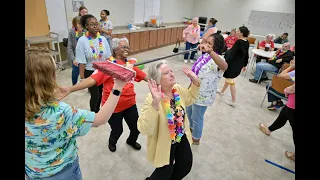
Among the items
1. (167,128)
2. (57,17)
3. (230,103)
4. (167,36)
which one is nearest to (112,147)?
(167,128)

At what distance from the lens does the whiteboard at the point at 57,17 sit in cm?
450

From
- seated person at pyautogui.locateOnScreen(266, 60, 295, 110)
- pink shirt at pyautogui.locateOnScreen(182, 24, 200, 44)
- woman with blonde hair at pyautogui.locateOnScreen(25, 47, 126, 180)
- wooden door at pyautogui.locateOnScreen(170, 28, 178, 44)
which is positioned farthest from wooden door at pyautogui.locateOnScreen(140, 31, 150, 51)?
woman with blonde hair at pyautogui.locateOnScreen(25, 47, 126, 180)

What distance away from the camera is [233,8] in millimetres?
9641

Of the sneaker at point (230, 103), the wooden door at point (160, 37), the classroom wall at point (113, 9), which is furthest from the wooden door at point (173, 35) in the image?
the sneaker at point (230, 103)

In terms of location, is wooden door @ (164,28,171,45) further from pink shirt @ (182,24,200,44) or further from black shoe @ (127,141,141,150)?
black shoe @ (127,141,141,150)

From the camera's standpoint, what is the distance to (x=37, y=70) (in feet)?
2.75

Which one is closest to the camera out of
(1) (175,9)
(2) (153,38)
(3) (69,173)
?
(3) (69,173)

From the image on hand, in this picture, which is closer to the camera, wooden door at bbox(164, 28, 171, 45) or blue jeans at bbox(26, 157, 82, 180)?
blue jeans at bbox(26, 157, 82, 180)

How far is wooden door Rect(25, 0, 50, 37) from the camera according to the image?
4176 millimetres

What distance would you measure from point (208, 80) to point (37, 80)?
173 centimetres

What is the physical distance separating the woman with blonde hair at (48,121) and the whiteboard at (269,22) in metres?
10.1

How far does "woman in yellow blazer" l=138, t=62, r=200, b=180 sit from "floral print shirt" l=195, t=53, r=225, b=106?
55 centimetres

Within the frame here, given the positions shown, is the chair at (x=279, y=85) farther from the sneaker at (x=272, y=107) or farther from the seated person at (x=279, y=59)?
the seated person at (x=279, y=59)

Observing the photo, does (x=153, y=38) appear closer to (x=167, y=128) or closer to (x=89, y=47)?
(x=89, y=47)
